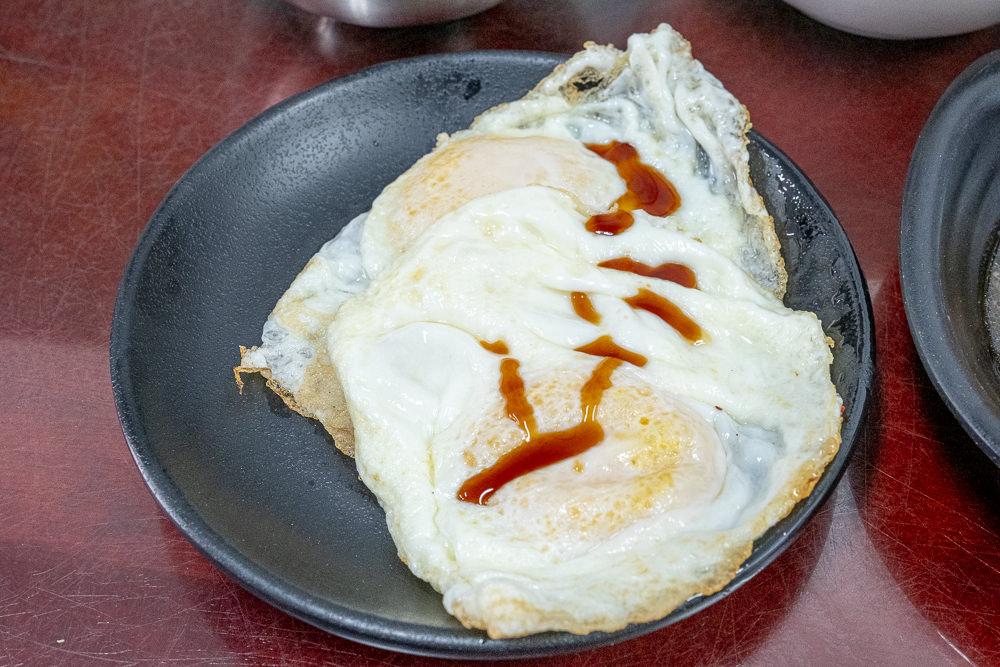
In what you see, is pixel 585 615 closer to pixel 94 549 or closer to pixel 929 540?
pixel 929 540

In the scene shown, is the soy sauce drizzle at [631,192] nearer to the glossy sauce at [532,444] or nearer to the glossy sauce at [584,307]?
the glossy sauce at [584,307]

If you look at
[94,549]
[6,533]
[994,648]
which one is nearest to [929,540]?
[994,648]

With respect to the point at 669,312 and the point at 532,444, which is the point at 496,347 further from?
the point at 669,312

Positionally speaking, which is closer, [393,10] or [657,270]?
[657,270]

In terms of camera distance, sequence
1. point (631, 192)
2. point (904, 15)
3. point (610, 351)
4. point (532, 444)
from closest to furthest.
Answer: point (532, 444) → point (610, 351) → point (631, 192) → point (904, 15)

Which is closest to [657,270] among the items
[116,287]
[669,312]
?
[669,312]

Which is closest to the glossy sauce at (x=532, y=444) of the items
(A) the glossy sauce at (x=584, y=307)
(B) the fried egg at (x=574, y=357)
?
(B) the fried egg at (x=574, y=357)
